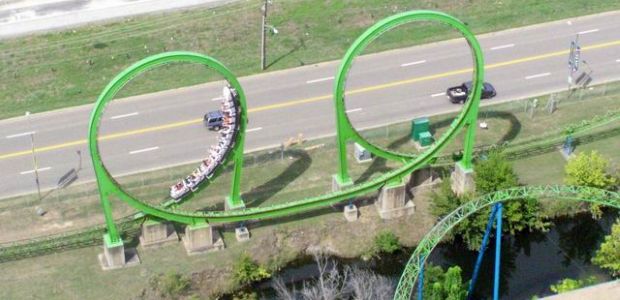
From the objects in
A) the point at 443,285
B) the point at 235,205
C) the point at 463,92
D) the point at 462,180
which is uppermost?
the point at 463,92

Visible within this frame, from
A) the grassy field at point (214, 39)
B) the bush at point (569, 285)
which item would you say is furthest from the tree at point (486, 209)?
the grassy field at point (214, 39)

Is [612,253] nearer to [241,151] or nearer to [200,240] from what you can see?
[241,151]

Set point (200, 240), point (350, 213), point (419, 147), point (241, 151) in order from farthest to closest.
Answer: point (419, 147) → point (350, 213) → point (200, 240) → point (241, 151)

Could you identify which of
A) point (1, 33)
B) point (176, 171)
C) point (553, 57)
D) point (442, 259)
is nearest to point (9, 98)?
point (1, 33)

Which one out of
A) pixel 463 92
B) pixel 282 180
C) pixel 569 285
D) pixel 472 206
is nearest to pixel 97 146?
pixel 282 180

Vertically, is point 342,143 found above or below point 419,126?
below

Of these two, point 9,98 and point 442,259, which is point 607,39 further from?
point 9,98

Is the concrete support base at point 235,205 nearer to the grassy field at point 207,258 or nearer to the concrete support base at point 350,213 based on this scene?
the grassy field at point 207,258
